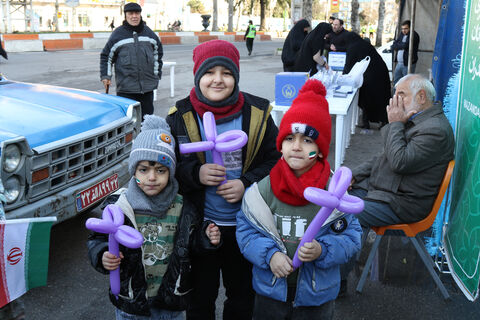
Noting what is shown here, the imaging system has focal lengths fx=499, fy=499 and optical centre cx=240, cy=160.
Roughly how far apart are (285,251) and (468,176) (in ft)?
5.21

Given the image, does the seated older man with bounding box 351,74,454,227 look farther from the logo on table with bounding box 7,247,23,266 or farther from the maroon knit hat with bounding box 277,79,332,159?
the logo on table with bounding box 7,247,23,266

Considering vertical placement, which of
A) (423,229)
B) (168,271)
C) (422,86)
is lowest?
(423,229)

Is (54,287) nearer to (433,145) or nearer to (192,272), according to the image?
(192,272)

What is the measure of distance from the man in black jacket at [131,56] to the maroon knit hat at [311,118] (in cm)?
443

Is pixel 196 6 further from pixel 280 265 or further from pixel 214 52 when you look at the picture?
pixel 280 265

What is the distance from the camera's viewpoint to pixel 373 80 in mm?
7938

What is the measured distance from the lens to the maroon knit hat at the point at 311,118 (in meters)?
2.01

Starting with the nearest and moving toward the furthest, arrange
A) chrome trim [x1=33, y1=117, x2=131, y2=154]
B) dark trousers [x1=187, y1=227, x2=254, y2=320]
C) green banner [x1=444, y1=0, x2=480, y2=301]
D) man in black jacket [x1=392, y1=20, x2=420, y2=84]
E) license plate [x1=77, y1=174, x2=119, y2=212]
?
dark trousers [x1=187, y1=227, x2=254, y2=320], green banner [x1=444, y1=0, x2=480, y2=301], chrome trim [x1=33, y1=117, x2=131, y2=154], license plate [x1=77, y1=174, x2=119, y2=212], man in black jacket [x1=392, y1=20, x2=420, y2=84]

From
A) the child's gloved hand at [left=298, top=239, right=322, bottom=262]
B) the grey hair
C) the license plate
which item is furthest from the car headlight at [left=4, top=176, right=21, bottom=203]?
the grey hair

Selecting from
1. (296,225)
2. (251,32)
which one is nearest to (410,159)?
(296,225)

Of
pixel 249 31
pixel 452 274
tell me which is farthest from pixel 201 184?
pixel 249 31

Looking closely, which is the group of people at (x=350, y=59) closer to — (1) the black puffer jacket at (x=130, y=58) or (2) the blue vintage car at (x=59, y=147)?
(1) the black puffer jacket at (x=130, y=58)

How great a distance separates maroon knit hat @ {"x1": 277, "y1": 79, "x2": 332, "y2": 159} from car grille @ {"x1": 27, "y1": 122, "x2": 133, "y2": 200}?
5.94 feet

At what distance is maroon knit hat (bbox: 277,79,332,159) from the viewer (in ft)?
6.59
